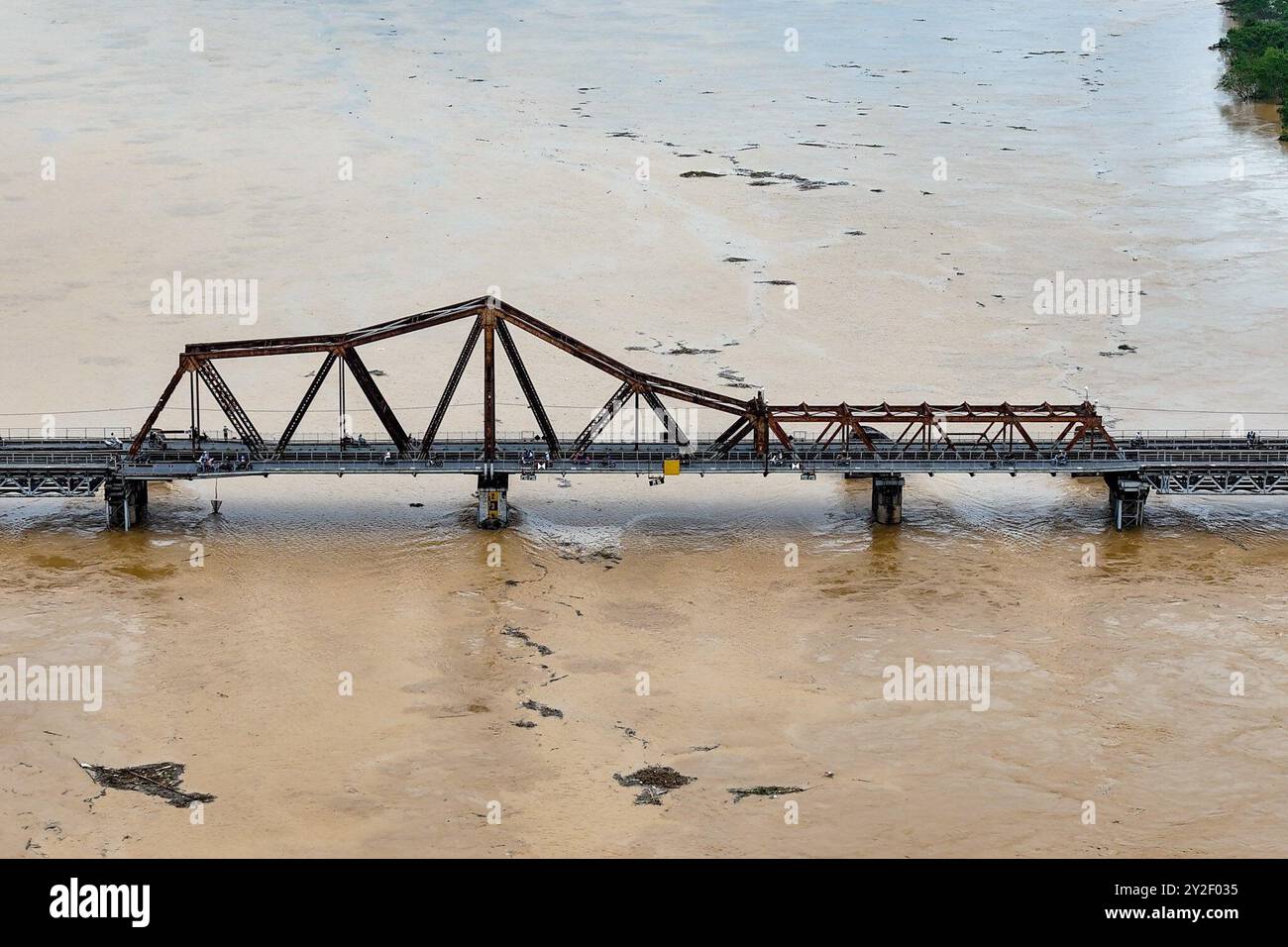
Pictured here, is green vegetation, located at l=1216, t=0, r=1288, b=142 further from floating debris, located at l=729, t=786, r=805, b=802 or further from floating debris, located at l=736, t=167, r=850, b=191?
floating debris, located at l=729, t=786, r=805, b=802

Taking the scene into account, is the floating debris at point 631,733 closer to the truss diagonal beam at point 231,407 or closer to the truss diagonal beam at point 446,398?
the truss diagonal beam at point 446,398

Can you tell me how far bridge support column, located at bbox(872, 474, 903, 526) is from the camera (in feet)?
277

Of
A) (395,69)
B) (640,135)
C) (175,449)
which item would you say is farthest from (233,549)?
(395,69)

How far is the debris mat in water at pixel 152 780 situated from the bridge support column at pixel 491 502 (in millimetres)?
24844

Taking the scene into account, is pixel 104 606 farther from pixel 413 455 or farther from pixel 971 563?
pixel 971 563

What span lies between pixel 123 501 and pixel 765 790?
37536mm

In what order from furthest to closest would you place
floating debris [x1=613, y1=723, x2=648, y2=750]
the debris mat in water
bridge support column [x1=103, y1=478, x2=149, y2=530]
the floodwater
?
bridge support column [x1=103, y1=478, x2=149, y2=530]
floating debris [x1=613, y1=723, x2=648, y2=750]
the floodwater
the debris mat in water

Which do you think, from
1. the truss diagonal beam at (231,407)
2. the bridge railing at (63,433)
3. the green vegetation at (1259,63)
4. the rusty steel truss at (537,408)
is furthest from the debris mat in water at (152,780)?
the green vegetation at (1259,63)

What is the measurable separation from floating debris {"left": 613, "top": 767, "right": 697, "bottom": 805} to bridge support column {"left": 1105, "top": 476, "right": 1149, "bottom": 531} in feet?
110

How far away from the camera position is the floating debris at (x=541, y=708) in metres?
65.6

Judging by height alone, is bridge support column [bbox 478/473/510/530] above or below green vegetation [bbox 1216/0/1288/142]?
below

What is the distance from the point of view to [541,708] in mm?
66000

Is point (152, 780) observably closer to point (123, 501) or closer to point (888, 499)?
point (123, 501)

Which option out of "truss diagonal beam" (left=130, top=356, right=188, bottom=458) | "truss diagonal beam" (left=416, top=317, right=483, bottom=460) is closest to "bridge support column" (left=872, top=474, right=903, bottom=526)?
"truss diagonal beam" (left=416, top=317, right=483, bottom=460)
